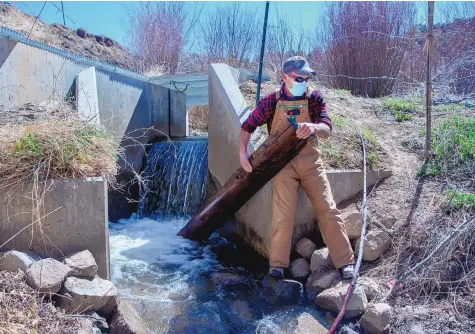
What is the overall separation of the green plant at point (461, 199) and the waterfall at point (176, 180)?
3.62 meters

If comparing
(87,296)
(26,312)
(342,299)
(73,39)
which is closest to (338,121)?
(342,299)

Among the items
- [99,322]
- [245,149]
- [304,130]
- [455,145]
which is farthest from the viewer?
[455,145]

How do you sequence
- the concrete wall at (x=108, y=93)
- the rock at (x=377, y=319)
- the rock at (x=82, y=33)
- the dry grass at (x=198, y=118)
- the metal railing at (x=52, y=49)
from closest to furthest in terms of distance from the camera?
the rock at (x=377, y=319), the metal railing at (x=52, y=49), the concrete wall at (x=108, y=93), the dry grass at (x=198, y=118), the rock at (x=82, y=33)

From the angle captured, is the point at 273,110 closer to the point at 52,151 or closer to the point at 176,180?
the point at 52,151

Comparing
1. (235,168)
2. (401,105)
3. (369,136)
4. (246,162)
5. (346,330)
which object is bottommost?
(346,330)

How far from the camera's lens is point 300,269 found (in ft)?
13.6

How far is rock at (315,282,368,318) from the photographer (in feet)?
11.2

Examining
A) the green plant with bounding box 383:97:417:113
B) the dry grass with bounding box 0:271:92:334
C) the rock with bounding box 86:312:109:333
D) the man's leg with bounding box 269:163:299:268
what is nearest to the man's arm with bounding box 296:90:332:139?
the man's leg with bounding box 269:163:299:268

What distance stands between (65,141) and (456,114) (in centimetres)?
493

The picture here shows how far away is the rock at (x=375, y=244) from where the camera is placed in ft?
13.2

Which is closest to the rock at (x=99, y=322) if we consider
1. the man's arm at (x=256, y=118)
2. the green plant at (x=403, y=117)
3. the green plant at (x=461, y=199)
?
the man's arm at (x=256, y=118)

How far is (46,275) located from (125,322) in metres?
0.65

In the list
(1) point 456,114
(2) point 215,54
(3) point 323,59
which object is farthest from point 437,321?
(2) point 215,54

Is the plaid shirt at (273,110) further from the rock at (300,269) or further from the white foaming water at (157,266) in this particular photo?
the white foaming water at (157,266)
